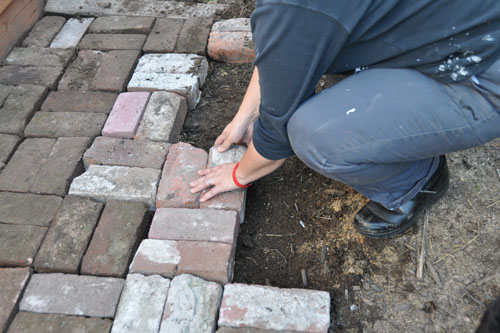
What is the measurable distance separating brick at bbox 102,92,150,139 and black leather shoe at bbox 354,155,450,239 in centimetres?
132

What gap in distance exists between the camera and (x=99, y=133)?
2.38 metres

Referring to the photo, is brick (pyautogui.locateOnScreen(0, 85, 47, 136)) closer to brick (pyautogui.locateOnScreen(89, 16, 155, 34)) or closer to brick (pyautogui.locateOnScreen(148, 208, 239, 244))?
brick (pyautogui.locateOnScreen(89, 16, 155, 34))

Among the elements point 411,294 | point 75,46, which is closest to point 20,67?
point 75,46

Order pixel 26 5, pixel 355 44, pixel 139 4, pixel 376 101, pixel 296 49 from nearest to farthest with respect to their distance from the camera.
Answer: pixel 296 49, pixel 355 44, pixel 376 101, pixel 26 5, pixel 139 4

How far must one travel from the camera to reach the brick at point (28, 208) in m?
2.00

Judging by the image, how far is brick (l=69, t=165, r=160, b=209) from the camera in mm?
2078

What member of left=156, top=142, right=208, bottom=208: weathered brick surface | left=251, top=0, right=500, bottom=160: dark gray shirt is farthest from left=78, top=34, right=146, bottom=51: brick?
left=251, top=0, right=500, bottom=160: dark gray shirt

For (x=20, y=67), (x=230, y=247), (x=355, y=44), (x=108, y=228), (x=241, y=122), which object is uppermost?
(x=355, y=44)

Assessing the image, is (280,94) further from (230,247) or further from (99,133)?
(99,133)

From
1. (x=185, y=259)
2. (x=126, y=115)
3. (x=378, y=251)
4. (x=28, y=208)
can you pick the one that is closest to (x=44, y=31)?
(x=126, y=115)

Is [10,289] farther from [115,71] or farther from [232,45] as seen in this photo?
[232,45]

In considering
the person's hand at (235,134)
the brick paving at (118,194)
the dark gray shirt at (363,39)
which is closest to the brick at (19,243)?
Answer: the brick paving at (118,194)

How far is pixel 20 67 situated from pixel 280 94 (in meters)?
2.12

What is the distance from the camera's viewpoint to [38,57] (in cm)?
286
